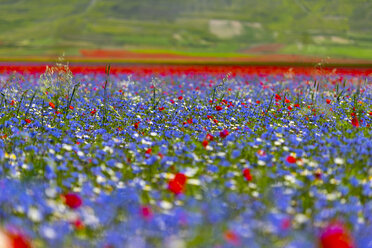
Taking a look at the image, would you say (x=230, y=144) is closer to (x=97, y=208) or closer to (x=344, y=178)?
(x=344, y=178)

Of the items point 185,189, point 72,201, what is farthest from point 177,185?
point 72,201

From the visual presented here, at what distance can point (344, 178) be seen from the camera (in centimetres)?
429

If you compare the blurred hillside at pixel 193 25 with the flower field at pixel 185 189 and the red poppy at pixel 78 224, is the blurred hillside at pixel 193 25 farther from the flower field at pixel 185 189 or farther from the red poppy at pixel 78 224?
the red poppy at pixel 78 224

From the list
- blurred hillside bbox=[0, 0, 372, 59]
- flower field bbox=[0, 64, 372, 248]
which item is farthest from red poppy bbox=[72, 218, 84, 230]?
blurred hillside bbox=[0, 0, 372, 59]

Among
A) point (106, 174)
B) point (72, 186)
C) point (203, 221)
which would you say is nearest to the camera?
point (203, 221)

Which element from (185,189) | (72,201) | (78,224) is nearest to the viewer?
(78,224)

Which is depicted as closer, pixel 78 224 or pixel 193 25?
pixel 78 224

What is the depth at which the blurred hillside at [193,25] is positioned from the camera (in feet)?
317

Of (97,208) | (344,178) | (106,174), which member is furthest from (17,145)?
(344,178)

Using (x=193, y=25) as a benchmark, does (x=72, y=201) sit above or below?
below

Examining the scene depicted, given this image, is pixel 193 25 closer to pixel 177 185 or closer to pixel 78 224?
pixel 177 185

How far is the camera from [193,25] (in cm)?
13638

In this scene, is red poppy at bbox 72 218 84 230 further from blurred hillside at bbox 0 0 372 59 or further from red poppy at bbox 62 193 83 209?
blurred hillside at bbox 0 0 372 59

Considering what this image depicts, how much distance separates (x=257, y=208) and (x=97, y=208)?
1.31 metres
